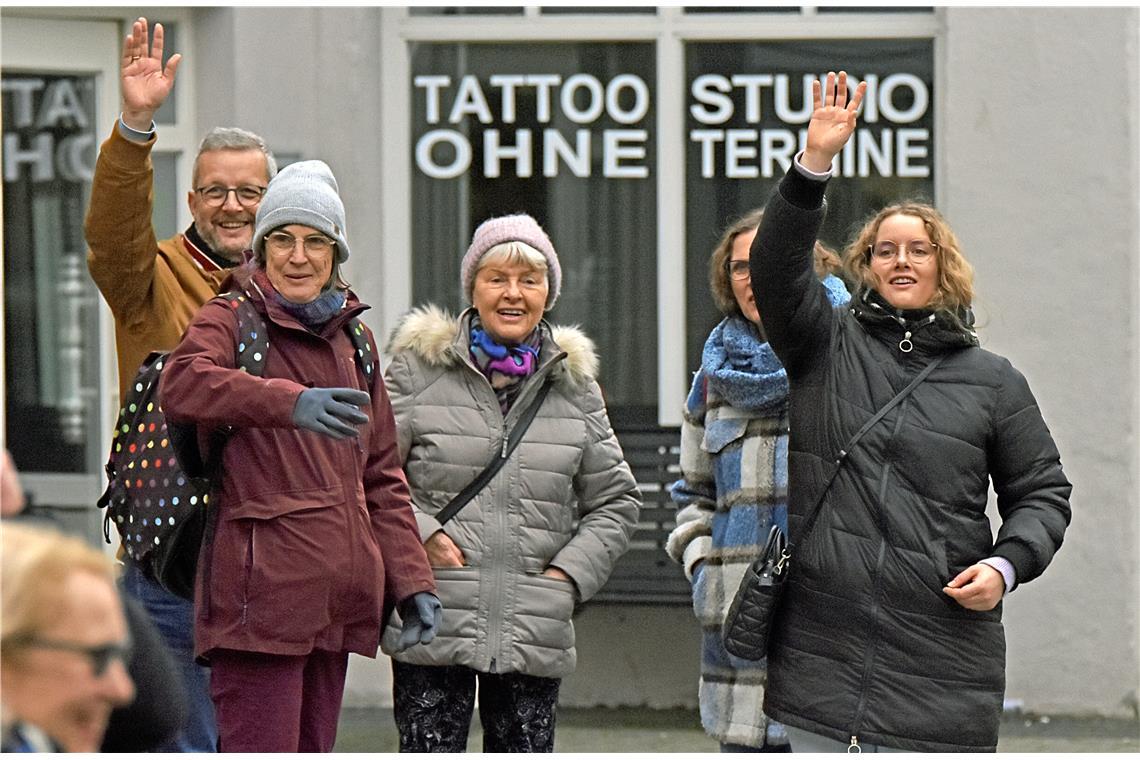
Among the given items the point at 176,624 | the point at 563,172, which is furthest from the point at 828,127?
the point at 563,172

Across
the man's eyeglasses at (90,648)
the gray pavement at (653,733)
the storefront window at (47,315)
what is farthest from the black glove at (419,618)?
the storefront window at (47,315)

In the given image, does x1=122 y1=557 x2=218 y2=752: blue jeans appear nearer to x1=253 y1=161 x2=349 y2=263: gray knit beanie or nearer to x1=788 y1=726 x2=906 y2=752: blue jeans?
x1=253 y1=161 x2=349 y2=263: gray knit beanie

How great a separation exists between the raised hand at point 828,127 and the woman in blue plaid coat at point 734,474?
32.9 inches

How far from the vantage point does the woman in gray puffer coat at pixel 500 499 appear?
5.05 meters

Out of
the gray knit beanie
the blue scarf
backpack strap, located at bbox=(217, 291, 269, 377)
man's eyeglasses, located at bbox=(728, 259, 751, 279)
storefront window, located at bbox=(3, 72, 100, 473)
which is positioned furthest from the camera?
storefront window, located at bbox=(3, 72, 100, 473)

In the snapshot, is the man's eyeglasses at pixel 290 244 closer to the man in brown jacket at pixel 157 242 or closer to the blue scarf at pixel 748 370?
the man in brown jacket at pixel 157 242

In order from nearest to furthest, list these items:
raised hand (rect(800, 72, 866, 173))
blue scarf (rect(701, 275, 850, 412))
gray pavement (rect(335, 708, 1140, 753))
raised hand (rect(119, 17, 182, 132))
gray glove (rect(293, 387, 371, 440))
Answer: gray glove (rect(293, 387, 371, 440))
raised hand (rect(800, 72, 866, 173))
raised hand (rect(119, 17, 182, 132))
blue scarf (rect(701, 275, 850, 412))
gray pavement (rect(335, 708, 1140, 753))

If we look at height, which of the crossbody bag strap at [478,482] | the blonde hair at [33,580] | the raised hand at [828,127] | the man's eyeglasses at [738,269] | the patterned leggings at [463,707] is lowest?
the patterned leggings at [463,707]

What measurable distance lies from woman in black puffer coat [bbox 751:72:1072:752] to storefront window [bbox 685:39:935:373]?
320 centimetres

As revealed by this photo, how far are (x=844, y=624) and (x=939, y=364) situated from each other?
2.11ft

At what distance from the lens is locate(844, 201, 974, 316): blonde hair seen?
15.1ft

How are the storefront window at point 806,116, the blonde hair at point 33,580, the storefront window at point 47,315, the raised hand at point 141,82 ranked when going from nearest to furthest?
the blonde hair at point 33,580 < the raised hand at point 141,82 < the storefront window at point 806,116 < the storefront window at point 47,315

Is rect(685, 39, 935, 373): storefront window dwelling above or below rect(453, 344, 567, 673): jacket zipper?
above

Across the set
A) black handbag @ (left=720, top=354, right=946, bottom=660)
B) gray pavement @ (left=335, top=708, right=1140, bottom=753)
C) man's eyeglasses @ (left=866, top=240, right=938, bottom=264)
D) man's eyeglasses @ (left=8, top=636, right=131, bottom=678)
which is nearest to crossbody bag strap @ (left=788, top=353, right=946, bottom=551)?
black handbag @ (left=720, top=354, right=946, bottom=660)
